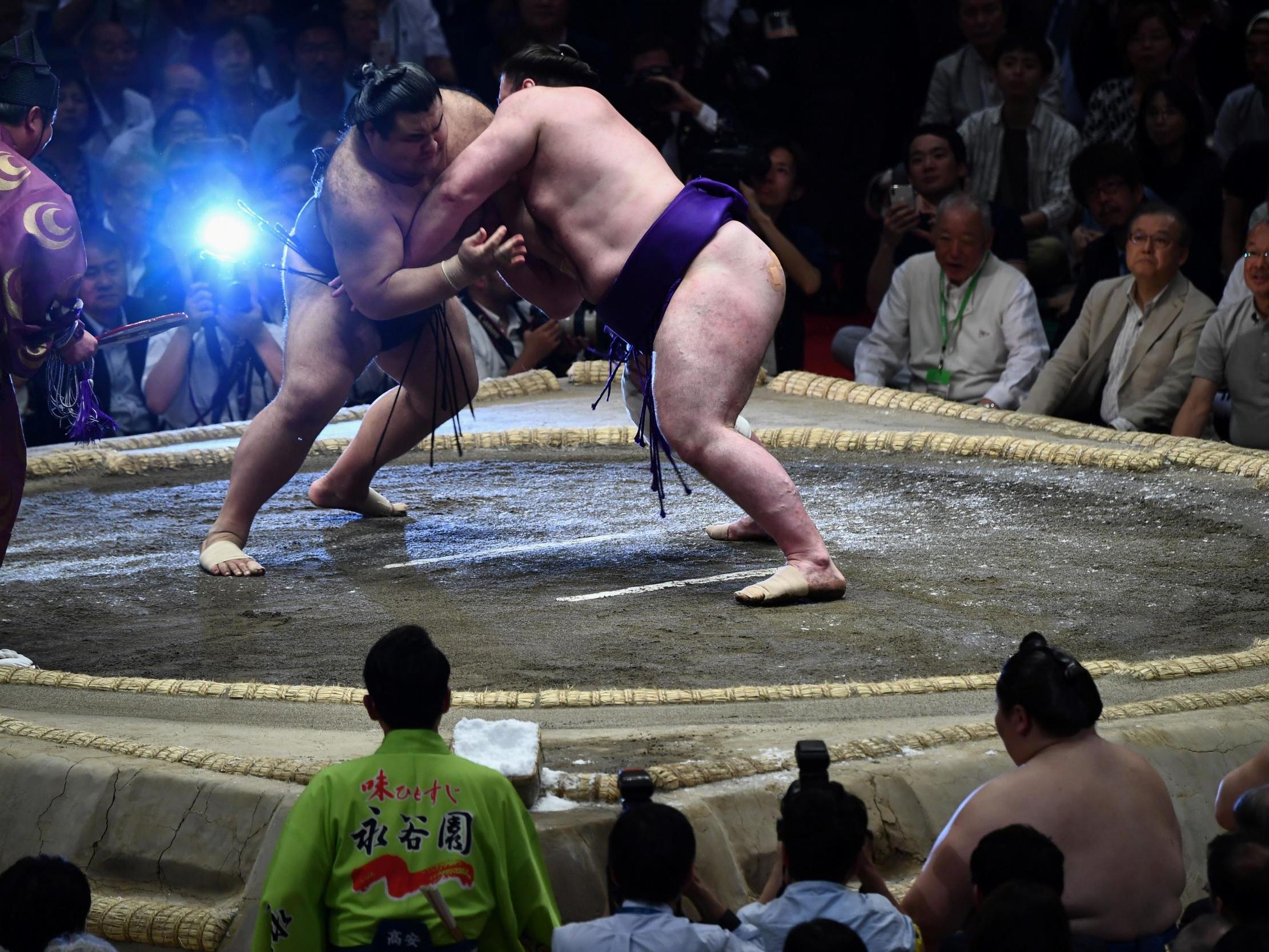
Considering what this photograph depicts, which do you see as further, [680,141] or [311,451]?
[680,141]

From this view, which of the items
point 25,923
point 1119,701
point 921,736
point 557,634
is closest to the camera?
point 25,923

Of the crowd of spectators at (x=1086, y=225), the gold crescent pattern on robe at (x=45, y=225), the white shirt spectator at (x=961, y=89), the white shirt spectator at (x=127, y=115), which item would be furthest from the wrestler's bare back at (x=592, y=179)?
the white shirt spectator at (x=127, y=115)

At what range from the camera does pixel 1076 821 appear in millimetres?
1787

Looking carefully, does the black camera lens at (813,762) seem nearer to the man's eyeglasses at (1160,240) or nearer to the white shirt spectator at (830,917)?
the white shirt spectator at (830,917)

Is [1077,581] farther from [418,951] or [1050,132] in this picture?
[1050,132]

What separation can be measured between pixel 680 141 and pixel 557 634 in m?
3.48

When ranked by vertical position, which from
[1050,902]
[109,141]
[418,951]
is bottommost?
[418,951]

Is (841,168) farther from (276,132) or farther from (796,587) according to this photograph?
(796,587)

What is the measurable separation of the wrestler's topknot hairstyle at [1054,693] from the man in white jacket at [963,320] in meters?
3.21

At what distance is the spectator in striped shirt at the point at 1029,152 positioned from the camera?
5.77m

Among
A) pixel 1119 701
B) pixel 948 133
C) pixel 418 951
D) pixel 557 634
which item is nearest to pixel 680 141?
pixel 948 133

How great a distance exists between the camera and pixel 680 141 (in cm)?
598

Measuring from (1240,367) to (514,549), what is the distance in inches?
78.3

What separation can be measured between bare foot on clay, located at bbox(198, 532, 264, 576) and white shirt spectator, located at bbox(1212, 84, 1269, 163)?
378 cm
